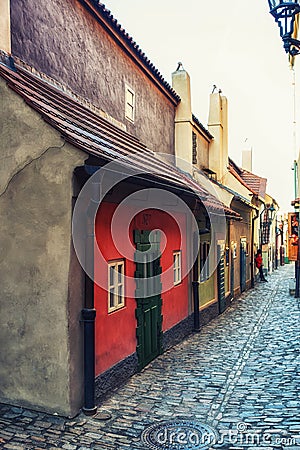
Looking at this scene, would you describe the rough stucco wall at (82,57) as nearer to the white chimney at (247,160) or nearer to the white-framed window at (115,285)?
the white-framed window at (115,285)

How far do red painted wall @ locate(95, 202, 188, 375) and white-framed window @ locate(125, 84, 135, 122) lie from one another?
322cm

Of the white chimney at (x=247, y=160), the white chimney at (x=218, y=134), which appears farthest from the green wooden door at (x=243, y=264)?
the white chimney at (x=247, y=160)

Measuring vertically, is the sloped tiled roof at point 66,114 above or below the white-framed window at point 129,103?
below

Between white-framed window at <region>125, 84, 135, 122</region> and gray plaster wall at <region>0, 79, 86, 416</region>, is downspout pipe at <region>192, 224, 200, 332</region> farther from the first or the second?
gray plaster wall at <region>0, 79, 86, 416</region>

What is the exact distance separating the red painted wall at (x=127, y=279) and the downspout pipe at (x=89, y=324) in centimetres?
43

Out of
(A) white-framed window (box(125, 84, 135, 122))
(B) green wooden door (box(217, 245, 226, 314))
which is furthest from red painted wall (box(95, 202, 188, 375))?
(B) green wooden door (box(217, 245, 226, 314))

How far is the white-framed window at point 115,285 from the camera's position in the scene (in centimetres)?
705

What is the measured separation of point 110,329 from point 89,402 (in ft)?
4.06

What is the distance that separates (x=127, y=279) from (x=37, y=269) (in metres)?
2.13

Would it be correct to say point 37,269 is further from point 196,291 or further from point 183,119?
point 183,119

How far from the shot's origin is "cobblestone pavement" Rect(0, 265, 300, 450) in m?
5.23

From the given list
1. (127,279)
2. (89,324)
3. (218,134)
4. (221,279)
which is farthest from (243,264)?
(89,324)

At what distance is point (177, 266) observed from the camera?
10.8 metres

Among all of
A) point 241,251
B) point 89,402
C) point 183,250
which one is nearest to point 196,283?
point 183,250
